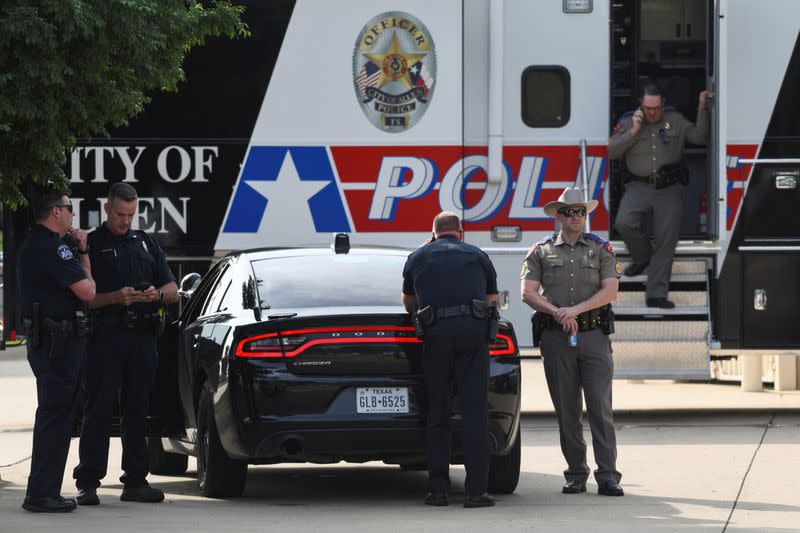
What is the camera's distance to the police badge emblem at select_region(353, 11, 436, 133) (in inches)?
511

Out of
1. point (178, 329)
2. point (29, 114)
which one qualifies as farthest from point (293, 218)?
point (29, 114)

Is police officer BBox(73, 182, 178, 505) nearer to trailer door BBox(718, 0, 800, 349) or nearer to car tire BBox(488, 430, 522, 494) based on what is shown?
car tire BBox(488, 430, 522, 494)

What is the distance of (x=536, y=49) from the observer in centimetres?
1316

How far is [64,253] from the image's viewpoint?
841 cm

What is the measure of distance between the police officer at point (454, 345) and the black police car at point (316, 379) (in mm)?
129

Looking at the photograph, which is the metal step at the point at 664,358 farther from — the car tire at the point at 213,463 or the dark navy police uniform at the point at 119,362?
the dark navy police uniform at the point at 119,362

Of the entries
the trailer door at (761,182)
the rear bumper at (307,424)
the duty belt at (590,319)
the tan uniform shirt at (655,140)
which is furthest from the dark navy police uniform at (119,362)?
the trailer door at (761,182)

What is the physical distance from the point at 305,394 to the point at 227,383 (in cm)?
44

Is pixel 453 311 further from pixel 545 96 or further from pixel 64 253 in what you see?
pixel 545 96

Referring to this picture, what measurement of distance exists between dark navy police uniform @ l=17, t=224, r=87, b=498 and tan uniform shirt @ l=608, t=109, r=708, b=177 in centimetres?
566

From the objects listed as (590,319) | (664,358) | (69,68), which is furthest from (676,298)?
(69,68)

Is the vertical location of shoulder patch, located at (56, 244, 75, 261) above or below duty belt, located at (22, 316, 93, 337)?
above

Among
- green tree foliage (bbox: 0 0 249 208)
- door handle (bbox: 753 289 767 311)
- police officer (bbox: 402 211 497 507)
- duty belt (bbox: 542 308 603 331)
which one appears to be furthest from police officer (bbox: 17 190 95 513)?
door handle (bbox: 753 289 767 311)

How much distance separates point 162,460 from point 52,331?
102 inches
